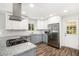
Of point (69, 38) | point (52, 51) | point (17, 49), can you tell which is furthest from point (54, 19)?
point (17, 49)

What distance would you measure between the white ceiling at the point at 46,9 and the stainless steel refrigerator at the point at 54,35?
9.0 inches

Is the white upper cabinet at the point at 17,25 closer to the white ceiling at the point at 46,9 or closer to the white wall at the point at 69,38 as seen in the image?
the white ceiling at the point at 46,9

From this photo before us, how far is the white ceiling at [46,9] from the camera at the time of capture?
3.80 feet

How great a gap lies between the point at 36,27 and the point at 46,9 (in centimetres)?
38

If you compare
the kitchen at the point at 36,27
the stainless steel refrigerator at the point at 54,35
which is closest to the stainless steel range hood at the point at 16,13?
the kitchen at the point at 36,27

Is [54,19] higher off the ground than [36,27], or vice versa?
[54,19]

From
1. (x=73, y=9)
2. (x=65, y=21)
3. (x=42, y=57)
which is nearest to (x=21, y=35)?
(x=42, y=57)

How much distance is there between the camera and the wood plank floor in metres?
1.24

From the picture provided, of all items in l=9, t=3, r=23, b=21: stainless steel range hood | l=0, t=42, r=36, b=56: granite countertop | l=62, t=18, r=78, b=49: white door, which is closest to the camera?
l=0, t=42, r=36, b=56: granite countertop

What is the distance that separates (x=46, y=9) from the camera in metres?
1.25

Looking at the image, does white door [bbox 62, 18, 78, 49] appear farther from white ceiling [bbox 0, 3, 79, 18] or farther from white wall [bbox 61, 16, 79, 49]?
white ceiling [bbox 0, 3, 79, 18]

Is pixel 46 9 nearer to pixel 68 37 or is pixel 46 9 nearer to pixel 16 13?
pixel 16 13

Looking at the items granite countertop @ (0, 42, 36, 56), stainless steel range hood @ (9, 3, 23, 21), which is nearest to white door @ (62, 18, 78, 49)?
granite countertop @ (0, 42, 36, 56)

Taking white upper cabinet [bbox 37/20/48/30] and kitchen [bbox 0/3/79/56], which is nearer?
kitchen [bbox 0/3/79/56]
